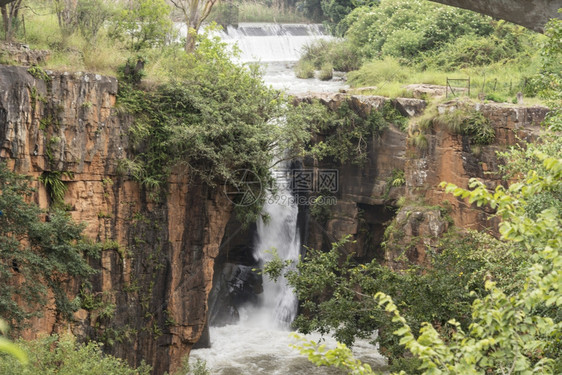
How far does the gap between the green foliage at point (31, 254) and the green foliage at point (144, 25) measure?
6.33m

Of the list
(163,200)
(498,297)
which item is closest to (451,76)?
(163,200)

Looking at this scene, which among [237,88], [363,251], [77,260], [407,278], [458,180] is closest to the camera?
[407,278]

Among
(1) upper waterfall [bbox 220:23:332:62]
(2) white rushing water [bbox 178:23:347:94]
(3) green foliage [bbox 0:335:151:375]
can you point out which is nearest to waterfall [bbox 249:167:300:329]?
(2) white rushing water [bbox 178:23:347:94]

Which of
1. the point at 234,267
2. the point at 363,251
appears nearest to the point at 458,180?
the point at 363,251

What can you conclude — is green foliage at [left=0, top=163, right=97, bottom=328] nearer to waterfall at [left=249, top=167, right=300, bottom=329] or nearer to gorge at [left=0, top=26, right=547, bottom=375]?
gorge at [left=0, top=26, right=547, bottom=375]

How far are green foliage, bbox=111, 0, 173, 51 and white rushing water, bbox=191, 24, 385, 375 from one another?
260cm

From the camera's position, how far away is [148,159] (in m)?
16.2

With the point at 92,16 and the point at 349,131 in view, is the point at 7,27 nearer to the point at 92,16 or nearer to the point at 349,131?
the point at 92,16

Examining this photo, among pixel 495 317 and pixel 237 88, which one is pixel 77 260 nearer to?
pixel 237 88

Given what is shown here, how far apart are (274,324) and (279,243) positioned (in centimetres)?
275

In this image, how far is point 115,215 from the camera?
51.8ft

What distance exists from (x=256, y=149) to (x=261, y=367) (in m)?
6.41

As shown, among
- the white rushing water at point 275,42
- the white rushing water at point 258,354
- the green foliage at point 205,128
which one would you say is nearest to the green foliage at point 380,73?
the white rushing water at point 275,42

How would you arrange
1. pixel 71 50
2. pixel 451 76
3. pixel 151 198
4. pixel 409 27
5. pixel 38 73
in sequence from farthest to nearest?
pixel 409 27 < pixel 451 76 < pixel 151 198 < pixel 71 50 < pixel 38 73
